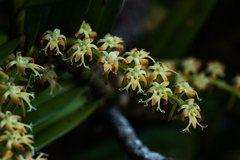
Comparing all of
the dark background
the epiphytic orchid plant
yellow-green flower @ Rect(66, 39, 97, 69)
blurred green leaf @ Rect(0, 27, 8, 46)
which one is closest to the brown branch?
the dark background

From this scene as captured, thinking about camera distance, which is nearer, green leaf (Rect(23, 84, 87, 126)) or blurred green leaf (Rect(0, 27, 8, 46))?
Answer: blurred green leaf (Rect(0, 27, 8, 46))

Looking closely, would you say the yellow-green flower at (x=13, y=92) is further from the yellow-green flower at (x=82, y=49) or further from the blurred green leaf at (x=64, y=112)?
the blurred green leaf at (x=64, y=112)

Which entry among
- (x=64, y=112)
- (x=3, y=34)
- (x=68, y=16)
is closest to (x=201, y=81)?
(x=64, y=112)

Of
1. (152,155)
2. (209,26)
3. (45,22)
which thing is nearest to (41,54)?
(45,22)

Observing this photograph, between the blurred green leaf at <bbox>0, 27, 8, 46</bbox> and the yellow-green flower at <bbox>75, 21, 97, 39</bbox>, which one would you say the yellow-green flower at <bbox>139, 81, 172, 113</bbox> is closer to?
the yellow-green flower at <bbox>75, 21, 97, 39</bbox>

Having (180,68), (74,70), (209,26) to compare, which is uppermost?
(209,26)

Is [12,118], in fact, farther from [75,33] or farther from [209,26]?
[209,26]
